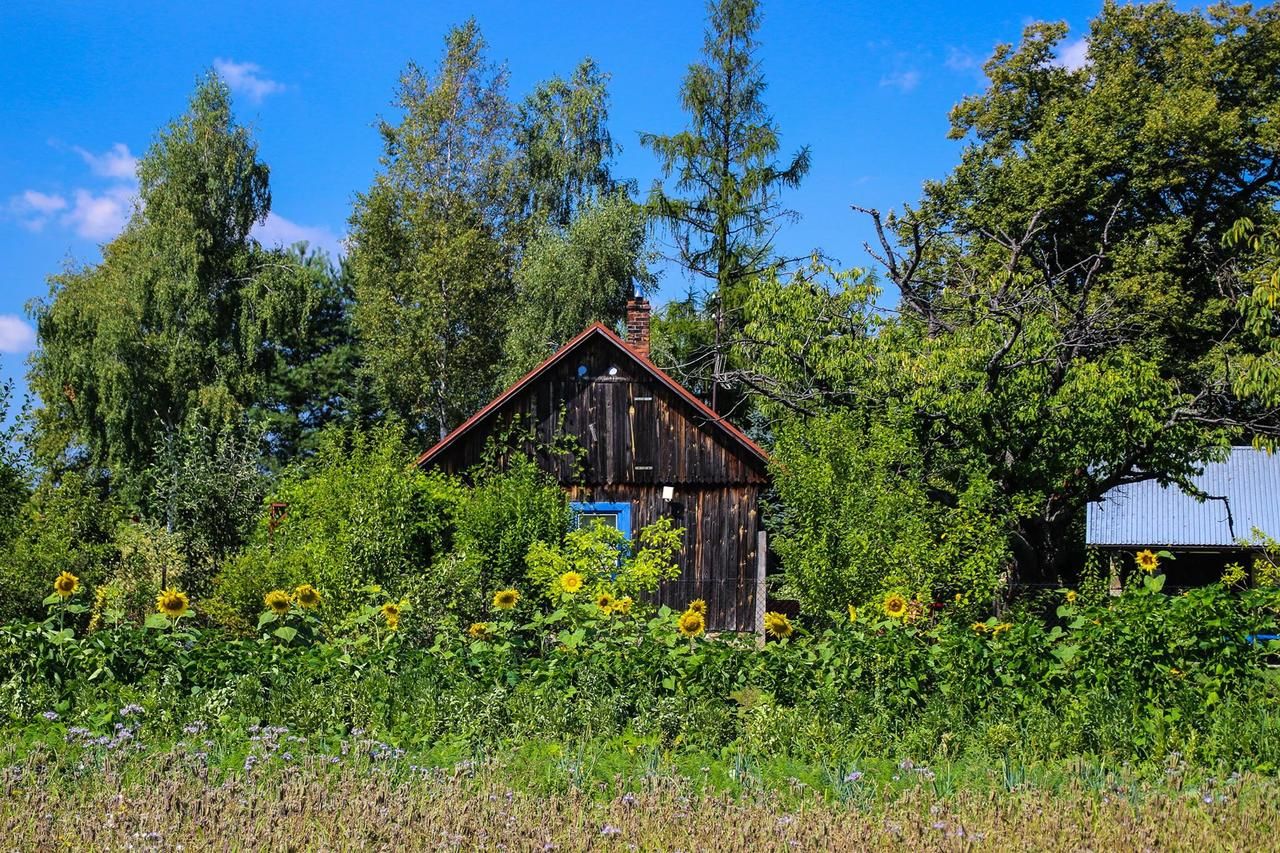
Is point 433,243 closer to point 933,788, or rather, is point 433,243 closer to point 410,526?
point 410,526

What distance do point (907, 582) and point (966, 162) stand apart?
17.2 metres

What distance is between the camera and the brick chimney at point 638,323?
2047 cm

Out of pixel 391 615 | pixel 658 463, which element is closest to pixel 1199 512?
pixel 658 463

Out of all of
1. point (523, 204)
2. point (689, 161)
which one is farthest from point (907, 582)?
point (523, 204)

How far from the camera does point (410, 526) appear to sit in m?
13.8

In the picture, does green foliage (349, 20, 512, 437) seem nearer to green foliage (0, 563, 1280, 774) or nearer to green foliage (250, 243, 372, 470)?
green foliage (250, 243, 372, 470)

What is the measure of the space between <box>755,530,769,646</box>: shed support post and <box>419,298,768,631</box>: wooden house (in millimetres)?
212

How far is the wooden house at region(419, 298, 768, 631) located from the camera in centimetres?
1862

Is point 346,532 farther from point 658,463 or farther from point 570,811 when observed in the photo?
point 570,811

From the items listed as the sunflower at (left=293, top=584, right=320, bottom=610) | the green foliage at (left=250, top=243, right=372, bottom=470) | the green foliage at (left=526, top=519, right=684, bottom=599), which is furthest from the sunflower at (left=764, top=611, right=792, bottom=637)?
the green foliage at (left=250, top=243, right=372, bottom=470)

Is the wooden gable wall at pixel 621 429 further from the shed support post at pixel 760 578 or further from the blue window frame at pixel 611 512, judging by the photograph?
the shed support post at pixel 760 578

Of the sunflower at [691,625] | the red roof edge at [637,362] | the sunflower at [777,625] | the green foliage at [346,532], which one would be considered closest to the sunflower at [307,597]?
the green foliage at [346,532]

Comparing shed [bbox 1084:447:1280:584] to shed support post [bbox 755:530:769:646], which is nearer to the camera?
shed support post [bbox 755:530:769:646]

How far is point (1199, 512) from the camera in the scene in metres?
24.1
